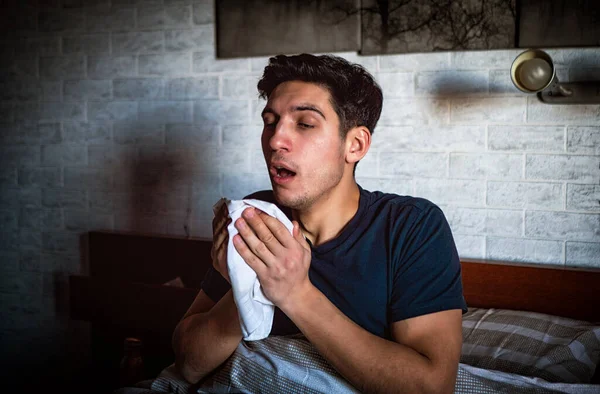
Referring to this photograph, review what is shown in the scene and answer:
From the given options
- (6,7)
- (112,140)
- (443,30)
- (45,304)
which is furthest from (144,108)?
(443,30)

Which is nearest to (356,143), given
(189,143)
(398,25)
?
(398,25)

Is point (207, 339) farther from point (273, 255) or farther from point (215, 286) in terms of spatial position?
point (273, 255)

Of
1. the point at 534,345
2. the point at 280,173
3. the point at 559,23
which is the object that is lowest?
the point at 534,345

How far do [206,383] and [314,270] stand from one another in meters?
0.39

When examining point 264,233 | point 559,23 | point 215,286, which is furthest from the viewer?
point 559,23

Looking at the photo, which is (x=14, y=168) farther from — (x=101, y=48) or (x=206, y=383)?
(x=206, y=383)

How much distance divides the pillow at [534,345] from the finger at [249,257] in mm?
757

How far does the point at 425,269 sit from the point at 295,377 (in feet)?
1.31

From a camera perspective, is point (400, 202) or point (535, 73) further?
point (535, 73)

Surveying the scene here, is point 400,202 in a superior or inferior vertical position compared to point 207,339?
superior

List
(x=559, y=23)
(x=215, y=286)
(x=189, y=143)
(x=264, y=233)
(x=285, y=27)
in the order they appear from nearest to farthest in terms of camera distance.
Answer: (x=264, y=233)
(x=215, y=286)
(x=559, y=23)
(x=285, y=27)
(x=189, y=143)

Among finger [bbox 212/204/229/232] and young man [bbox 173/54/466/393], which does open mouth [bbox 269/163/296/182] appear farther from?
finger [bbox 212/204/229/232]

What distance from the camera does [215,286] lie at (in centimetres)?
146

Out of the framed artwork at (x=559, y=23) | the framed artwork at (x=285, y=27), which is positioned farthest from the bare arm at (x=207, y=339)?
the framed artwork at (x=559, y=23)
